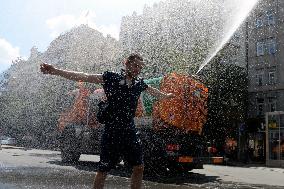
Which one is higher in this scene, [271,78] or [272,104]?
[271,78]

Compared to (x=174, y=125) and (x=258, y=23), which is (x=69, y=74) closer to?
(x=174, y=125)

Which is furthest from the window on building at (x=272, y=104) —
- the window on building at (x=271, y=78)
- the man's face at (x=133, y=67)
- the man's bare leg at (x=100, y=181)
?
the man's bare leg at (x=100, y=181)

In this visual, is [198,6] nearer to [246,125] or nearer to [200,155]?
[246,125]

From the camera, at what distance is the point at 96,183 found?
4.89 meters

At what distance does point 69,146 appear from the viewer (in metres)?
16.9

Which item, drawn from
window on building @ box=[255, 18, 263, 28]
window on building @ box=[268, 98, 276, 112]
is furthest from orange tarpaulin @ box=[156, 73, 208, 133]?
window on building @ box=[255, 18, 263, 28]

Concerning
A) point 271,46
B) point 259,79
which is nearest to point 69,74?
point 271,46

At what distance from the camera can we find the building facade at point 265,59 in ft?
119

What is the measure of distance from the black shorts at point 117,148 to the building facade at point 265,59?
31.6 metres

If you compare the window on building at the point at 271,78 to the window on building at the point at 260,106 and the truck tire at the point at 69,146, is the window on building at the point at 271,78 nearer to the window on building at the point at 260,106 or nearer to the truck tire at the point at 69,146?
the window on building at the point at 260,106

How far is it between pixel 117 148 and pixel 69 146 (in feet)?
40.6

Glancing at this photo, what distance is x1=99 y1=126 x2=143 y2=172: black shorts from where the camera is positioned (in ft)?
16.2

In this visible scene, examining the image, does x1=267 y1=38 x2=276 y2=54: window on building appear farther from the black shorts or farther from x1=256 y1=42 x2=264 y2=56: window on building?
the black shorts

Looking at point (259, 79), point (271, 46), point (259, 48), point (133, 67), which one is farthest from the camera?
point (259, 48)
